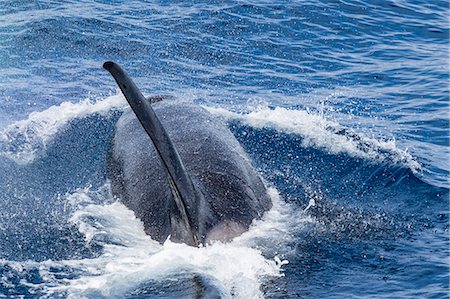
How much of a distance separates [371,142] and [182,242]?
255 inches

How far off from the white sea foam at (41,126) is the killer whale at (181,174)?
1.62 m

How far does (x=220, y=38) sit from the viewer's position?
21609 millimetres

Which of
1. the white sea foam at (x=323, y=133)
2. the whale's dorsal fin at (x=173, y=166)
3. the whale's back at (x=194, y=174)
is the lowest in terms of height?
the white sea foam at (x=323, y=133)

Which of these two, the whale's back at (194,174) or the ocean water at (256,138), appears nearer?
the ocean water at (256,138)

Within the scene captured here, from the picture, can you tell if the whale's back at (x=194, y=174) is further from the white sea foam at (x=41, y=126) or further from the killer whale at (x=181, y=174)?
the white sea foam at (x=41, y=126)

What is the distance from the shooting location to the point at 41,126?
1545 cm

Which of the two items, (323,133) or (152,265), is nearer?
(152,265)

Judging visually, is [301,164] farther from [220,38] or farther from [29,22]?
[29,22]

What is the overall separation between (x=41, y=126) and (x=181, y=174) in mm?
6776

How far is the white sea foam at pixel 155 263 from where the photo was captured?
892 centimetres

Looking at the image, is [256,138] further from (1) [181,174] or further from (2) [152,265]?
(2) [152,265]

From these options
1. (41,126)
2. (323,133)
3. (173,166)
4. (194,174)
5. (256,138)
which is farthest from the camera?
(41,126)

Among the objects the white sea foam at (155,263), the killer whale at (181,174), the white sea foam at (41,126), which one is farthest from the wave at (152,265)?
the white sea foam at (41,126)

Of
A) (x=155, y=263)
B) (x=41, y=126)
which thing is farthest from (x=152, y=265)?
(x=41, y=126)
